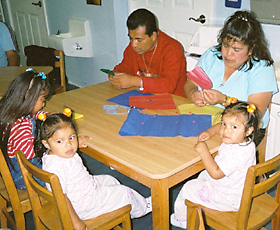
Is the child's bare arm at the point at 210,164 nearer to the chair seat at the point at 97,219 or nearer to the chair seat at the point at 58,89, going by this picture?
the chair seat at the point at 97,219

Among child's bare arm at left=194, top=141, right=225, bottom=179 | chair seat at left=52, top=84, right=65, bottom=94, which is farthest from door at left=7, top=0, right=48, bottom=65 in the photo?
child's bare arm at left=194, top=141, right=225, bottom=179

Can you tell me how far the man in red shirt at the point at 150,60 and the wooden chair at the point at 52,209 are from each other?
911 mm

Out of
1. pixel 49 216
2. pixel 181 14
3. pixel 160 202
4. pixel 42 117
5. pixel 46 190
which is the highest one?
pixel 181 14

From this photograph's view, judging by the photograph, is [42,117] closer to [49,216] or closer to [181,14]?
[49,216]

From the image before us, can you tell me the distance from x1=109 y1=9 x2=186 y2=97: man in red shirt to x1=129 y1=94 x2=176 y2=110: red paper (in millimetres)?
103

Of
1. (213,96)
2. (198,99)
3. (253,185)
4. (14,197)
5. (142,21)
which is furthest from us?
(142,21)

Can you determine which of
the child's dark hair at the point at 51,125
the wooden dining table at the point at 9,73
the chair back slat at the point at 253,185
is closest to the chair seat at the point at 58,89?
the wooden dining table at the point at 9,73

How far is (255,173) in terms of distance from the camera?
1.25m

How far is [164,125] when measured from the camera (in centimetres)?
177

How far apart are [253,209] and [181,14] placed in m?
Answer: 2.27

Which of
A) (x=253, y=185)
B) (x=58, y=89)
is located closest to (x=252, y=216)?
(x=253, y=185)

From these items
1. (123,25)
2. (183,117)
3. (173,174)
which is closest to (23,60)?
(123,25)

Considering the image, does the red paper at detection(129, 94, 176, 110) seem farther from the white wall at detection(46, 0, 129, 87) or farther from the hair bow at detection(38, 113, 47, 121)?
the white wall at detection(46, 0, 129, 87)

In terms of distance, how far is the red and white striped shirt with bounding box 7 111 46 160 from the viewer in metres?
1.73
